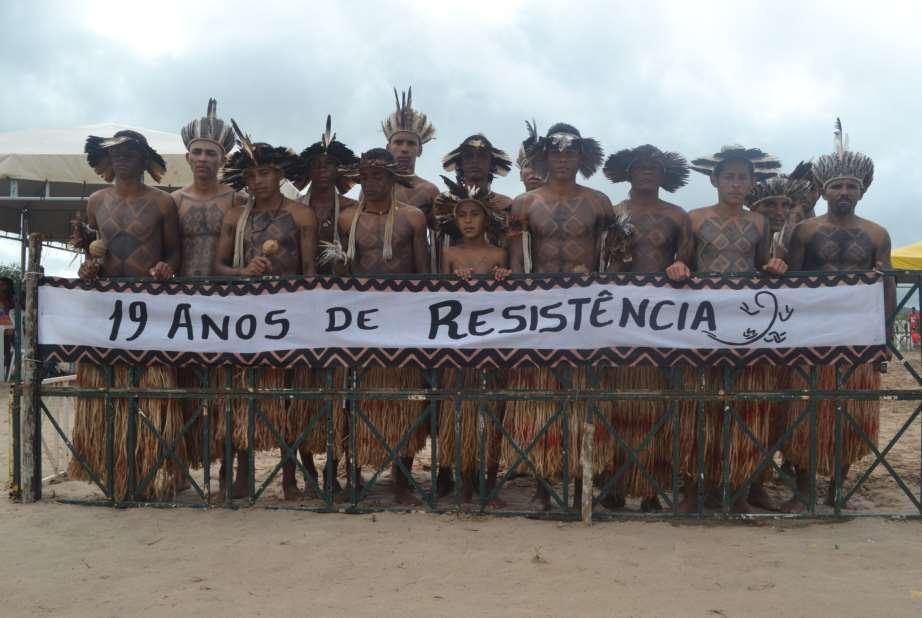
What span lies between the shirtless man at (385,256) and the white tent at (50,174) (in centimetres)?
491

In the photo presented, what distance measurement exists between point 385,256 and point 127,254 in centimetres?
169

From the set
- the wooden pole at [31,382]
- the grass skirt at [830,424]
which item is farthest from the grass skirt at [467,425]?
the wooden pole at [31,382]

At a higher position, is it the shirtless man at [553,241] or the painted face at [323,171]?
the painted face at [323,171]

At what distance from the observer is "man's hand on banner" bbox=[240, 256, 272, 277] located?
4809 millimetres

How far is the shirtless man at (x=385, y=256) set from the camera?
15.8 feet

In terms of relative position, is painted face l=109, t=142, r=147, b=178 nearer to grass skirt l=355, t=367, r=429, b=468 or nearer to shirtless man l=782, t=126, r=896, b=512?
grass skirt l=355, t=367, r=429, b=468

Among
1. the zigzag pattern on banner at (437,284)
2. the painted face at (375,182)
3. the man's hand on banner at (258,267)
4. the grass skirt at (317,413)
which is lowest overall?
the grass skirt at (317,413)

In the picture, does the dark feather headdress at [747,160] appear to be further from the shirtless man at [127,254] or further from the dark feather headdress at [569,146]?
the shirtless man at [127,254]

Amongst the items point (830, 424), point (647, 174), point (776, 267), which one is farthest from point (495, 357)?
point (830, 424)

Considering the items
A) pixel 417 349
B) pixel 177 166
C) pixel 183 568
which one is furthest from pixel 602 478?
pixel 177 166

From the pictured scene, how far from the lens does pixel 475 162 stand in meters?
5.69

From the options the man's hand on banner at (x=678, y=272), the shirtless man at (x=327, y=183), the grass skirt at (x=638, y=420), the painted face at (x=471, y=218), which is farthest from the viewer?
the shirtless man at (x=327, y=183)

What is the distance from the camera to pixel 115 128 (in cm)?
1149

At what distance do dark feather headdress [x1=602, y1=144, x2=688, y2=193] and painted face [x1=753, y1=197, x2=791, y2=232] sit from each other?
0.90 metres
